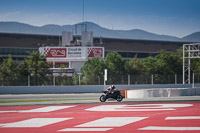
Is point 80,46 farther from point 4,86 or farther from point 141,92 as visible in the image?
point 141,92

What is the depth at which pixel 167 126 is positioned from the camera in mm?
15375

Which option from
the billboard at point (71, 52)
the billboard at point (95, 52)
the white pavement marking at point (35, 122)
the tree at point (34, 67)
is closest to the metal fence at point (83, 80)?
the tree at point (34, 67)

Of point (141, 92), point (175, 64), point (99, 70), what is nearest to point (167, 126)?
point (141, 92)

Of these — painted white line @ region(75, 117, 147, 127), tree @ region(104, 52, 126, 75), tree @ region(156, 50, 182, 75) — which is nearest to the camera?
painted white line @ region(75, 117, 147, 127)

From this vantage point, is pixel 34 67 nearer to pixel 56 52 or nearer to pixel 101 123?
pixel 56 52

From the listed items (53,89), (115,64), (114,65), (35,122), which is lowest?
(35,122)

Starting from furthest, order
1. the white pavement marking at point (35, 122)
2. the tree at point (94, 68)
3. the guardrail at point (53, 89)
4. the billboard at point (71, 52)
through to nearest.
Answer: the billboard at point (71, 52) < the tree at point (94, 68) < the guardrail at point (53, 89) < the white pavement marking at point (35, 122)

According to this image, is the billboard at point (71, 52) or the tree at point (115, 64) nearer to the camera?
the tree at point (115, 64)

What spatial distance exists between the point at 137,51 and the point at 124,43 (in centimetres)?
394

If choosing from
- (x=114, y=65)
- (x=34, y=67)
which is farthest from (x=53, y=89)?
(x=114, y=65)

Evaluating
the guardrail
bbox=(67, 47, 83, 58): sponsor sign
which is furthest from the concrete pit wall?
bbox=(67, 47, 83, 58): sponsor sign

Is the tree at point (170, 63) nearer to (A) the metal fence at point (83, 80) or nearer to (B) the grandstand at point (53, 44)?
(B) the grandstand at point (53, 44)

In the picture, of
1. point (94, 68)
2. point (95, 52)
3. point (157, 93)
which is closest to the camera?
point (157, 93)

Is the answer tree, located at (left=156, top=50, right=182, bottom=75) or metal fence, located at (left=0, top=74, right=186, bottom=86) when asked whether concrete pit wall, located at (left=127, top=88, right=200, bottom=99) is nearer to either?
metal fence, located at (left=0, top=74, right=186, bottom=86)
